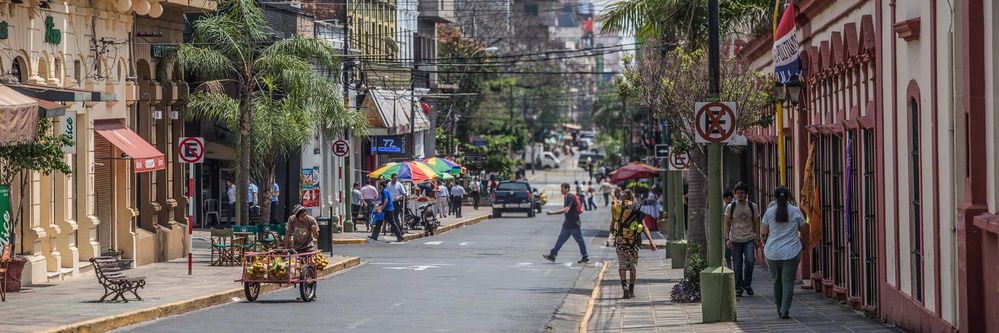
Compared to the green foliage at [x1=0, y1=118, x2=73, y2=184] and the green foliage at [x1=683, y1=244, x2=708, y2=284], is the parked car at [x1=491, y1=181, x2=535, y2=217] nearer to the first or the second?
the green foliage at [x1=683, y1=244, x2=708, y2=284]

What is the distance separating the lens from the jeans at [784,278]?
18.7 metres

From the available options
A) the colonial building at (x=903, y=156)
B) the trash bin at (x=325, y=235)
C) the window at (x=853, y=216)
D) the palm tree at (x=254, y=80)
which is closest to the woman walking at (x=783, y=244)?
the colonial building at (x=903, y=156)

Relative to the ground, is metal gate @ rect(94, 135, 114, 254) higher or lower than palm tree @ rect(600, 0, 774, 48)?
lower

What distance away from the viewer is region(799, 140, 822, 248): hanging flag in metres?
23.7

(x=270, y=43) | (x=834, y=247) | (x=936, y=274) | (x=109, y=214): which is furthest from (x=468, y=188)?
(x=936, y=274)

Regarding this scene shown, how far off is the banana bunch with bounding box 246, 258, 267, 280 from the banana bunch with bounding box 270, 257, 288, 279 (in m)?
0.14

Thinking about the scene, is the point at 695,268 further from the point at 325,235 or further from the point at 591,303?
the point at 325,235

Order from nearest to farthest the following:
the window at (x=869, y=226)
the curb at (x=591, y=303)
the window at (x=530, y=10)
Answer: the window at (x=869, y=226) → the curb at (x=591, y=303) → the window at (x=530, y=10)

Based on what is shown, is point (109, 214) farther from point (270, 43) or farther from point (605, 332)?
point (605, 332)

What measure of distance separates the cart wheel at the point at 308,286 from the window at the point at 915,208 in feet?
30.7

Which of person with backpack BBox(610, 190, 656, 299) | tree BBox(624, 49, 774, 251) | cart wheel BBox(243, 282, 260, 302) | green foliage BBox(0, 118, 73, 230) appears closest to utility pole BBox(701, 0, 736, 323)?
person with backpack BBox(610, 190, 656, 299)

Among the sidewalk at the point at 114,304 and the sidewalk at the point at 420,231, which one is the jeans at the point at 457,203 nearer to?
the sidewalk at the point at 420,231

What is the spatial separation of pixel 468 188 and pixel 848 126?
210 feet

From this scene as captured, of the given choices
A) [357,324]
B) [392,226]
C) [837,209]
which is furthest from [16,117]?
[392,226]
